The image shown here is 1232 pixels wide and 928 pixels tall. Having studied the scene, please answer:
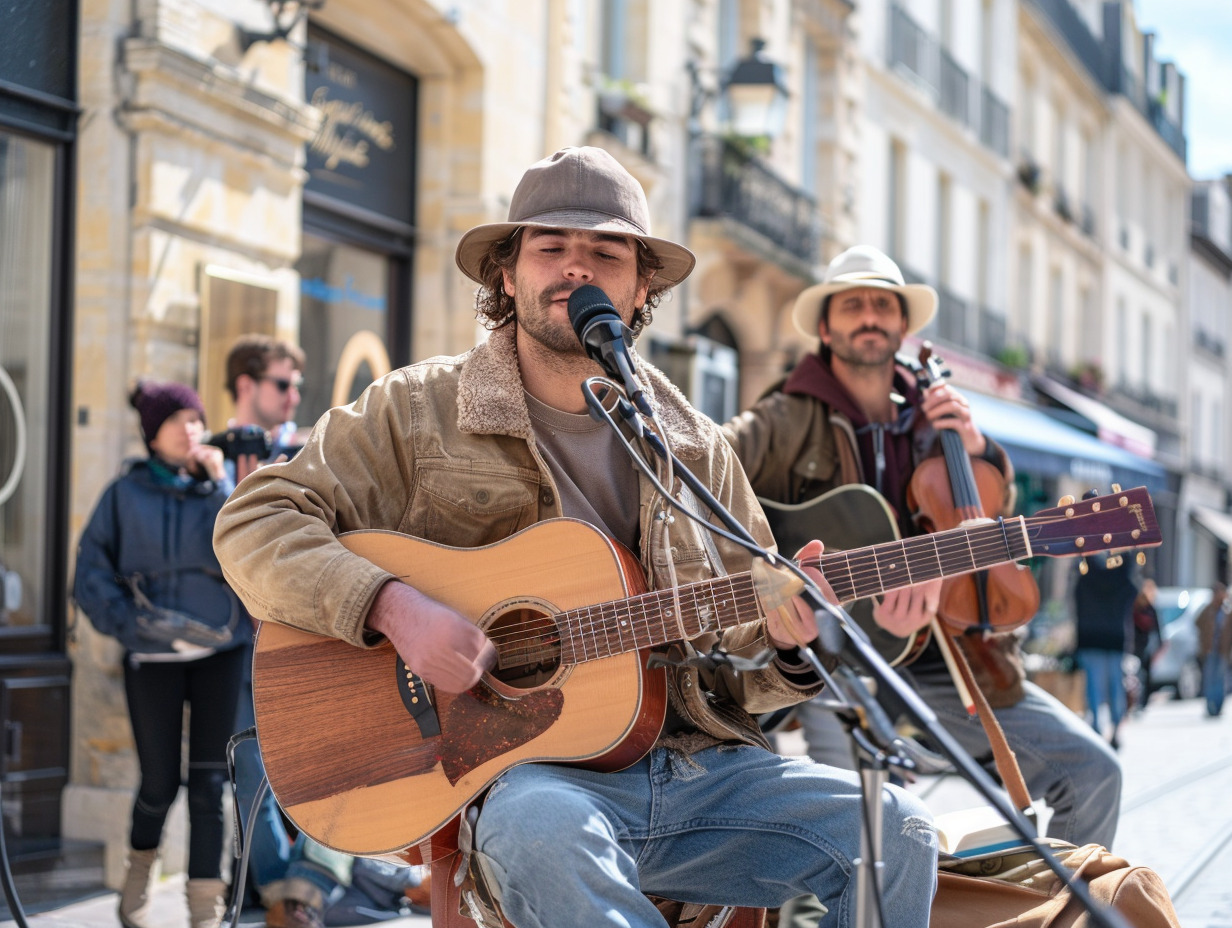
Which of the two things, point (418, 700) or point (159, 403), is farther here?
point (159, 403)

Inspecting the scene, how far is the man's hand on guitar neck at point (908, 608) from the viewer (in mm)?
3510

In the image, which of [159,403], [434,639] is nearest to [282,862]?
[159,403]

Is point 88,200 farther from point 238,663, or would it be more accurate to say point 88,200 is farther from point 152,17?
point 238,663

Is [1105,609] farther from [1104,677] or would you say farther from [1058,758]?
[1058,758]

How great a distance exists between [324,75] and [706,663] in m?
6.51

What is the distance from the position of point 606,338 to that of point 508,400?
1.47 ft

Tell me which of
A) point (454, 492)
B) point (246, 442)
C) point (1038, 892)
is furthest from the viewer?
point (246, 442)

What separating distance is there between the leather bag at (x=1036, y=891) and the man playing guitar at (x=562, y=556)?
62 cm

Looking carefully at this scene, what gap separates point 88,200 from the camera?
22.0 feet

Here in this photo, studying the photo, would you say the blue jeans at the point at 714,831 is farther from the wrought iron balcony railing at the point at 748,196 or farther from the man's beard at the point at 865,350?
the wrought iron balcony railing at the point at 748,196

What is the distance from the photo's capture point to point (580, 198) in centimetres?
338

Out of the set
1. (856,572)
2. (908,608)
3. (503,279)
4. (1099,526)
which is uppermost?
(503,279)

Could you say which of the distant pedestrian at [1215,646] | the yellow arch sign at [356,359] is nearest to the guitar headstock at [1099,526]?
the yellow arch sign at [356,359]

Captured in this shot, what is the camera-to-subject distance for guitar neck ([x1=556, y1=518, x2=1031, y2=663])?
3.03m
